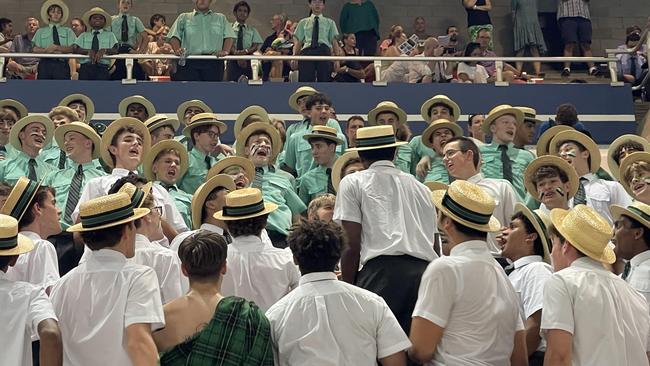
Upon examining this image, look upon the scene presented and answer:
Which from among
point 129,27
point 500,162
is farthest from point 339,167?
point 129,27

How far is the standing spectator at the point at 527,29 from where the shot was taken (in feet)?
57.6

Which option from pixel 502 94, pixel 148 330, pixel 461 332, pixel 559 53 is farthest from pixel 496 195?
pixel 559 53

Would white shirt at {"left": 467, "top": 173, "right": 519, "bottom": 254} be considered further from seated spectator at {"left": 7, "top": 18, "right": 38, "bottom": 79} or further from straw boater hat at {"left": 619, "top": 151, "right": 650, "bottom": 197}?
seated spectator at {"left": 7, "top": 18, "right": 38, "bottom": 79}

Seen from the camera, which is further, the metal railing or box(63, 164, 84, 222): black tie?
the metal railing

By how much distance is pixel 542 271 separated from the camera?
596 centimetres

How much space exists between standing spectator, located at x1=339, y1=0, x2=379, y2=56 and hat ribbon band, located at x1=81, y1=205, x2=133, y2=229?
10.8m

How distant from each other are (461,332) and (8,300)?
208 cm

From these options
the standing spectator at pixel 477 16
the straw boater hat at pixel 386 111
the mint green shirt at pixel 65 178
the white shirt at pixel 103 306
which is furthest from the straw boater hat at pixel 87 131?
the standing spectator at pixel 477 16

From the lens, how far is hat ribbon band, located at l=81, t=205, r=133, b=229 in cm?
536

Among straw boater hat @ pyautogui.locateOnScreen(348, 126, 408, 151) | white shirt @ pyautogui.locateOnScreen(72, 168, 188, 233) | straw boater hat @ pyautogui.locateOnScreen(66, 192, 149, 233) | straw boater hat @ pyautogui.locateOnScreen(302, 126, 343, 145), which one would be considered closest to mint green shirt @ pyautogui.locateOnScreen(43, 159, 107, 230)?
white shirt @ pyautogui.locateOnScreen(72, 168, 188, 233)

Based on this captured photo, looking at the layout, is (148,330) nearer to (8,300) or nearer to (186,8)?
(8,300)

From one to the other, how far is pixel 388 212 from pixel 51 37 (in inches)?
367

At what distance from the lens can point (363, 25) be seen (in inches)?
630

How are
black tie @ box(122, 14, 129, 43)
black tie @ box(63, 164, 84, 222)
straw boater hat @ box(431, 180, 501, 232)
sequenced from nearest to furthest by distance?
straw boater hat @ box(431, 180, 501, 232) < black tie @ box(63, 164, 84, 222) < black tie @ box(122, 14, 129, 43)
